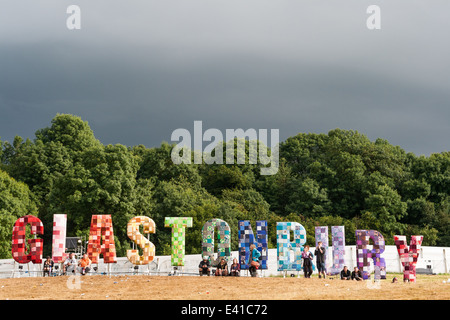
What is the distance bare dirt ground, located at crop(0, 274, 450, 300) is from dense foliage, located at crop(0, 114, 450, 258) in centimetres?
2445

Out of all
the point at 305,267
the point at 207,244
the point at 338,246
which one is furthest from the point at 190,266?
the point at 305,267

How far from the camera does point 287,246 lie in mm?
28375

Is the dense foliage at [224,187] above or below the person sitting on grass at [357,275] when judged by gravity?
above

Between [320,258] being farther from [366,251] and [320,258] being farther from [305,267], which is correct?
[366,251]

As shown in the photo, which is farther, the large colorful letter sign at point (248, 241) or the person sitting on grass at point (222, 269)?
the large colorful letter sign at point (248, 241)

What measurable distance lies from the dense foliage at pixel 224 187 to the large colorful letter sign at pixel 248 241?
21.5 meters

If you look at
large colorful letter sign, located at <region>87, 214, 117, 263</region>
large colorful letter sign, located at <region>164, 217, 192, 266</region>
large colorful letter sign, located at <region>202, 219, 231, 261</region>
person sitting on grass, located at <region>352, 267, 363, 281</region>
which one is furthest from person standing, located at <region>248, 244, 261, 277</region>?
large colorful letter sign, located at <region>87, 214, 117, 263</region>

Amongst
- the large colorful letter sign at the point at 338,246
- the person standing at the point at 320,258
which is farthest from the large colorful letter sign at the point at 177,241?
the large colorful letter sign at the point at 338,246

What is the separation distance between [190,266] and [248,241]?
9.20 m

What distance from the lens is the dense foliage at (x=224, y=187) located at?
50500mm

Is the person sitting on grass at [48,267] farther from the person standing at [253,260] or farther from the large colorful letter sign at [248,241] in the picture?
the person standing at [253,260]

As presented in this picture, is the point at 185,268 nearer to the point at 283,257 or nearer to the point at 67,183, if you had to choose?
the point at 283,257
